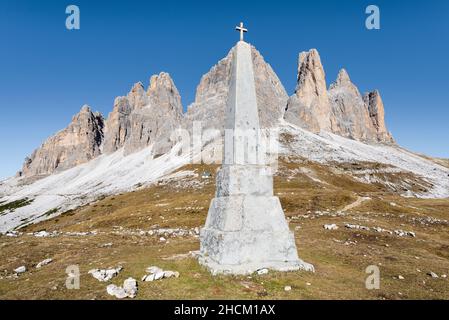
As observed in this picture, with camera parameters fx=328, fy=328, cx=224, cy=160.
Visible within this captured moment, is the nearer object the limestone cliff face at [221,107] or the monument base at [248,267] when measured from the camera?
the monument base at [248,267]

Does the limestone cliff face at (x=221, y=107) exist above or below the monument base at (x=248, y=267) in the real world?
above

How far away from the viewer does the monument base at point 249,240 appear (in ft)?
49.4

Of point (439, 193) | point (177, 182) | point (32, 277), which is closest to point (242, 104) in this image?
point (32, 277)

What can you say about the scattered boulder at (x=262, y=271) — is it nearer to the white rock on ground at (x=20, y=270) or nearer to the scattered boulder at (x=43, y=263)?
the scattered boulder at (x=43, y=263)

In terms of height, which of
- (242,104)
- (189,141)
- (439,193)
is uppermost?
(189,141)

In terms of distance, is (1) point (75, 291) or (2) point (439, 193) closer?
(1) point (75, 291)

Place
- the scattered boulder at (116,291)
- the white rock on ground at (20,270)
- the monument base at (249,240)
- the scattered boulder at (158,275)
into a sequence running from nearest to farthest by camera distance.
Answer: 1. the scattered boulder at (116,291)
2. the scattered boulder at (158,275)
3. the monument base at (249,240)
4. the white rock on ground at (20,270)

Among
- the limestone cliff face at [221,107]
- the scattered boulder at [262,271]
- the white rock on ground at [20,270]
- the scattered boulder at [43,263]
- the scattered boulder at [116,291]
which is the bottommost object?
the scattered boulder at [43,263]

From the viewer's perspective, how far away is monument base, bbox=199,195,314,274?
1507cm

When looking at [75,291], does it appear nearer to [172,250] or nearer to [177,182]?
[172,250]

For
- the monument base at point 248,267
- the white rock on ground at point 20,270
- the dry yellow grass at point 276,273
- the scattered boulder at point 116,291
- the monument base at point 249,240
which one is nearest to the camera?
the scattered boulder at point 116,291

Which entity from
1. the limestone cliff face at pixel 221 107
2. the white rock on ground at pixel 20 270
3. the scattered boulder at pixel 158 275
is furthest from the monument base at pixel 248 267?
the limestone cliff face at pixel 221 107
